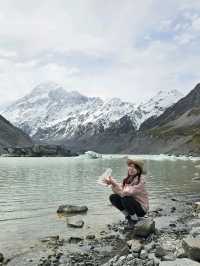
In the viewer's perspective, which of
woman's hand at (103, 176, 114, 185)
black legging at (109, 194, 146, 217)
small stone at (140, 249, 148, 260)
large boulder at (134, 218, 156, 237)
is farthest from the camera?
black legging at (109, 194, 146, 217)

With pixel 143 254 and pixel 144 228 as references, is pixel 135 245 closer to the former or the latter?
pixel 143 254

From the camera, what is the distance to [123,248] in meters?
16.7

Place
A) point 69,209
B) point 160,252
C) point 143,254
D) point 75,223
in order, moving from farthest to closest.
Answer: point 69,209
point 75,223
point 143,254
point 160,252

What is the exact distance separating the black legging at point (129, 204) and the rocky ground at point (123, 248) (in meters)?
0.48

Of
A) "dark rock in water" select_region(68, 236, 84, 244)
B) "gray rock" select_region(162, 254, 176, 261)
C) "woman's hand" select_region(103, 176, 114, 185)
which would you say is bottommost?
"dark rock in water" select_region(68, 236, 84, 244)

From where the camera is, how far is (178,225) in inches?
880

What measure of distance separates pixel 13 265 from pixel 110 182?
17.5ft

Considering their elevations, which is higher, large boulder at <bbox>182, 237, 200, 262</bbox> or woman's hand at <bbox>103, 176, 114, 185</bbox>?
woman's hand at <bbox>103, 176, 114, 185</bbox>

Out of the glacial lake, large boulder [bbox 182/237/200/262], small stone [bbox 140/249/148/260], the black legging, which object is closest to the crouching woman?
the black legging

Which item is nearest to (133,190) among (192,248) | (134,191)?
(134,191)

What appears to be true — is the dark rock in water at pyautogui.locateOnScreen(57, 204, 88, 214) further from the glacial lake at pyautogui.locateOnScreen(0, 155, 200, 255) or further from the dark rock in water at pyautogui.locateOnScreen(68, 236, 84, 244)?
the dark rock in water at pyautogui.locateOnScreen(68, 236, 84, 244)

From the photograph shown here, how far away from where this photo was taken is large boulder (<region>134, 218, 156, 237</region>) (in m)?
18.6

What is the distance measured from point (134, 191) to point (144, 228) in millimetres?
1559

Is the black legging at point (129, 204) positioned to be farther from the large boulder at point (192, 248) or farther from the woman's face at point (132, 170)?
the large boulder at point (192, 248)
